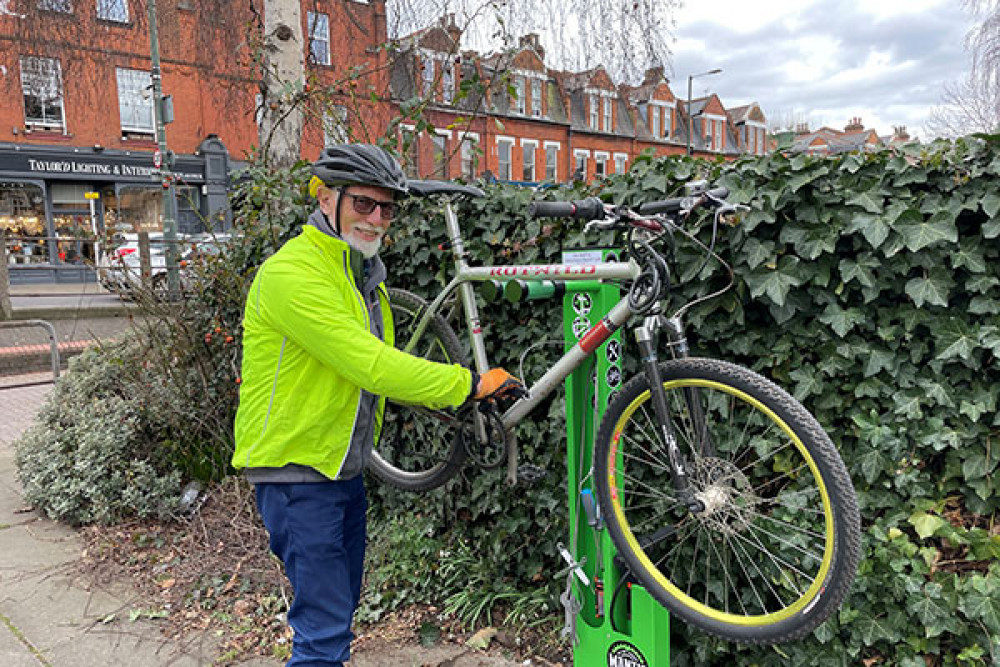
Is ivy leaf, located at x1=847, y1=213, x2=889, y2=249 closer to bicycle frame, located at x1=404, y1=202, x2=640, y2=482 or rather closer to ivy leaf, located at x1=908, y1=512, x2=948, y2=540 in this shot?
bicycle frame, located at x1=404, y1=202, x2=640, y2=482

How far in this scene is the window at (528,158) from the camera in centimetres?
3141

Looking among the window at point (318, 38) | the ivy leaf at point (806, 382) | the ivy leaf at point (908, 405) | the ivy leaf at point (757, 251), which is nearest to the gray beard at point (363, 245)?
the ivy leaf at point (757, 251)

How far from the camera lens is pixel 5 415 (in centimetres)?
765

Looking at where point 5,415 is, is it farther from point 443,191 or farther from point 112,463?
point 443,191

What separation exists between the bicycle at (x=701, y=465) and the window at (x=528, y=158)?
2958cm

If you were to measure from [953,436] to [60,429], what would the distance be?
17.3ft

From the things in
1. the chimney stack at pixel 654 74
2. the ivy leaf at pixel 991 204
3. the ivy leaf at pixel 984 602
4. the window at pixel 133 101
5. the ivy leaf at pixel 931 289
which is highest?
the window at pixel 133 101

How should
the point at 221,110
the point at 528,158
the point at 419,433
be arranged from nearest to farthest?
the point at 419,433 < the point at 221,110 < the point at 528,158

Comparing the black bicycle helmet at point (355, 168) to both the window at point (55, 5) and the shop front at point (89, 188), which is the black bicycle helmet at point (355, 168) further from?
the shop front at point (89, 188)

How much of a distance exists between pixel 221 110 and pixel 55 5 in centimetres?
515

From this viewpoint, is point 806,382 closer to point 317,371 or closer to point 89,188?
point 317,371

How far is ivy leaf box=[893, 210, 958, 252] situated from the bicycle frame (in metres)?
0.79

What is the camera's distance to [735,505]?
2.05 meters

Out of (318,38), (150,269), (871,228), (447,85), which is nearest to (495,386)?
(871,228)
